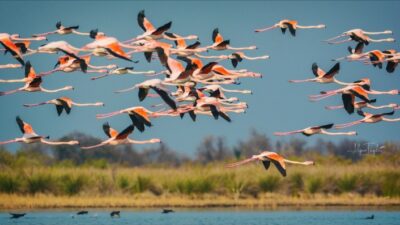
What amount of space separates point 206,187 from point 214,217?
5464mm

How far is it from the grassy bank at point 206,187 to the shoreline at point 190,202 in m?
0.03

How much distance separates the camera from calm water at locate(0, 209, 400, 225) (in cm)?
3095

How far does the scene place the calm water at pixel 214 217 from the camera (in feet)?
102

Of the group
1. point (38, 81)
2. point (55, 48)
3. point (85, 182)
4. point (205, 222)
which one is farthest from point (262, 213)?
point (55, 48)

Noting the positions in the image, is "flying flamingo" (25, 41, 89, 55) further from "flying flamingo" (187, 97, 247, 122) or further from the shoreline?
the shoreline

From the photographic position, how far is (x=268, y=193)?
3812cm

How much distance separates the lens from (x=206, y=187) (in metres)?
38.2

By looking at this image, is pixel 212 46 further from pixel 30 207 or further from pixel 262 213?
pixel 30 207

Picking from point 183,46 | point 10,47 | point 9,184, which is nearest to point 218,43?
point 183,46

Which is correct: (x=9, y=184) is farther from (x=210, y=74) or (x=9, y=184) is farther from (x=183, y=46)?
(x=210, y=74)

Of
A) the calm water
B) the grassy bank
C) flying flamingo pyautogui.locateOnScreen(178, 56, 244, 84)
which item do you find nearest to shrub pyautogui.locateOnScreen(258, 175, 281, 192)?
the grassy bank

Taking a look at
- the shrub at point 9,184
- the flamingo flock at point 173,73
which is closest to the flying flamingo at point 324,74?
the flamingo flock at point 173,73

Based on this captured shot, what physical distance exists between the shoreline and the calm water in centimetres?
111

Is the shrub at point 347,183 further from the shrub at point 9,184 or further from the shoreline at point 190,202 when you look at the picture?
the shrub at point 9,184
